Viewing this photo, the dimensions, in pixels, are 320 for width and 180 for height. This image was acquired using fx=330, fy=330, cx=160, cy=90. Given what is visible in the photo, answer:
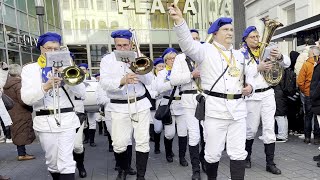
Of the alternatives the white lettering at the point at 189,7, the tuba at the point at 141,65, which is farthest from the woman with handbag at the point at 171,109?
the white lettering at the point at 189,7

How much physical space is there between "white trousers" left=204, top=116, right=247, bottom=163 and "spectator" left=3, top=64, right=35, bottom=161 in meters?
4.60

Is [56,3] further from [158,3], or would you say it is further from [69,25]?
[158,3]

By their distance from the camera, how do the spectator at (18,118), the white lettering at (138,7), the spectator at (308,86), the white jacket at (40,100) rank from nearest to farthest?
1. the white jacket at (40,100)
2. the spectator at (308,86)
3. the spectator at (18,118)
4. the white lettering at (138,7)

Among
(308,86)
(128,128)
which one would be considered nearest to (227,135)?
(128,128)

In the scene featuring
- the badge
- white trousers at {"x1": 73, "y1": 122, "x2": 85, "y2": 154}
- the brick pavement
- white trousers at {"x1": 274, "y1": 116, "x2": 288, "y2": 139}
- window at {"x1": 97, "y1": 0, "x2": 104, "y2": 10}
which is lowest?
the brick pavement

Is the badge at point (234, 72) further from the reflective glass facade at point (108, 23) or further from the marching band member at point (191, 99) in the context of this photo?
the reflective glass facade at point (108, 23)

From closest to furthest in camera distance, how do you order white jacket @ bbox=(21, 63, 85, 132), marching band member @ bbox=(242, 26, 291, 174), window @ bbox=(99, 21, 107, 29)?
white jacket @ bbox=(21, 63, 85, 132) → marching band member @ bbox=(242, 26, 291, 174) → window @ bbox=(99, 21, 107, 29)

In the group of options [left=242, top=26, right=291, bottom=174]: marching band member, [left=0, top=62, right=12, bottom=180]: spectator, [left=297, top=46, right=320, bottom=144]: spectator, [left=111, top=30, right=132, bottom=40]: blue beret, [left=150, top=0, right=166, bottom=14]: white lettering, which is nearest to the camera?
[left=111, top=30, right=132, bottom=40]: blue beret

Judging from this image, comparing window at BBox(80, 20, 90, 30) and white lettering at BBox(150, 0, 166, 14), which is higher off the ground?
white lettering at BBox(150, 0, 166, 14)

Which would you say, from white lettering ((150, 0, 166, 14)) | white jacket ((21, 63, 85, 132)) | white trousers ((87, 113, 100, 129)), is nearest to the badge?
white jacket ((21, 63, 85, 132))

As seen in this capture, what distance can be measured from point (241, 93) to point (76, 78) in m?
1.90

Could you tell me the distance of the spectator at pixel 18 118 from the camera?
702 cm

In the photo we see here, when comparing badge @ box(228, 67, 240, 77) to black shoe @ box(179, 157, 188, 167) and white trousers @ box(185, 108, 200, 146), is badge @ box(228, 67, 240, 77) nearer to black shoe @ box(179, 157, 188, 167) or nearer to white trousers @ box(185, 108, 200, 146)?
white trousers @ box(185, 108, 200, 146)

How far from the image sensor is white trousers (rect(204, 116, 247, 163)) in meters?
3.75
